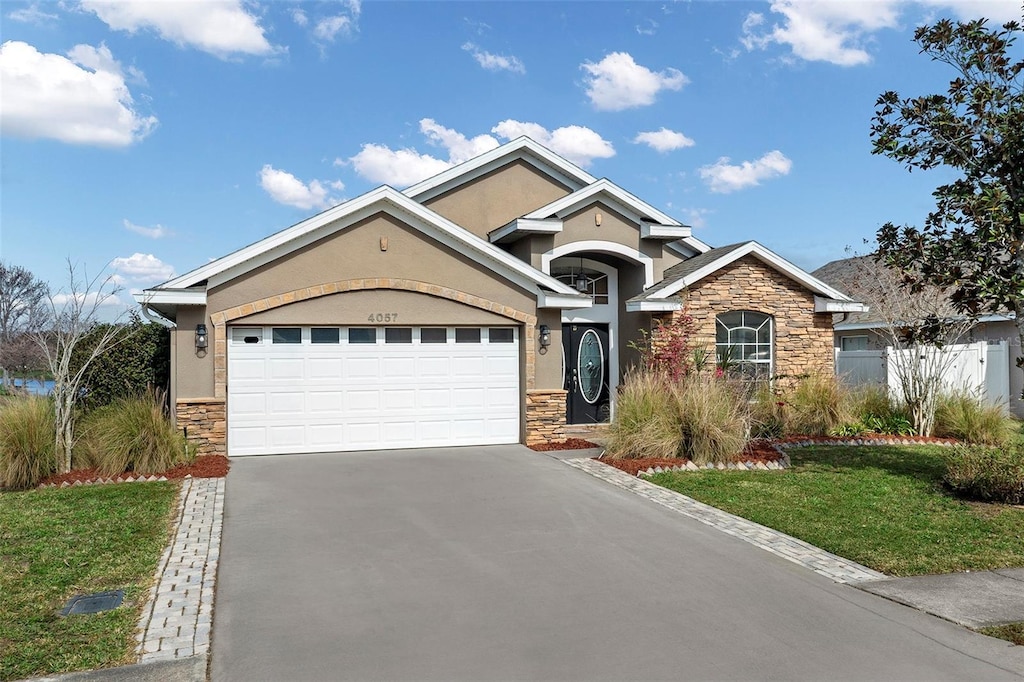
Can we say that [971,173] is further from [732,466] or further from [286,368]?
[286,368]

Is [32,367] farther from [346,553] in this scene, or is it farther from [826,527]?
[826,527]

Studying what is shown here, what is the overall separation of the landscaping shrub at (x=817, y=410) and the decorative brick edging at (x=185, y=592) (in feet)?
38.7

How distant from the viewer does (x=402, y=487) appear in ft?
36.2

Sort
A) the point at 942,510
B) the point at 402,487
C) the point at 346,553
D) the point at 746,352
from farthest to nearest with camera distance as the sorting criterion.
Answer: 1. the point at 746,352
2. the point at 402,487
3. the point at 942,510
4. the point at 346,553

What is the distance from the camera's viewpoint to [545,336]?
49.2ft

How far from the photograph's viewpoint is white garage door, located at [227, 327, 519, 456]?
13.5m

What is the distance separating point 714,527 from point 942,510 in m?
3.09

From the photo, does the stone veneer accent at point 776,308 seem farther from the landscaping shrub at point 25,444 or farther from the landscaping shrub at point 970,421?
the landscaping shrub at point 25,444

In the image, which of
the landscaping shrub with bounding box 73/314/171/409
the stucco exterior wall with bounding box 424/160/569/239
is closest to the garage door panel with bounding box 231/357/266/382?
the landscaping shrub with bounding box 73/314/171/409

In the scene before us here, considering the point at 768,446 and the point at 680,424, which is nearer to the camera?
the point at 680,424

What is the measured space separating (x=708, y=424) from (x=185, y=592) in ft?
27.9

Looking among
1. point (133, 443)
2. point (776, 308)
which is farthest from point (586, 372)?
point (133, 443)

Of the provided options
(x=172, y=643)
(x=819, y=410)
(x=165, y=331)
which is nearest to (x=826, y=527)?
(x=172, y=643)

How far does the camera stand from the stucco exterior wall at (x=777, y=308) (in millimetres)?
17797
